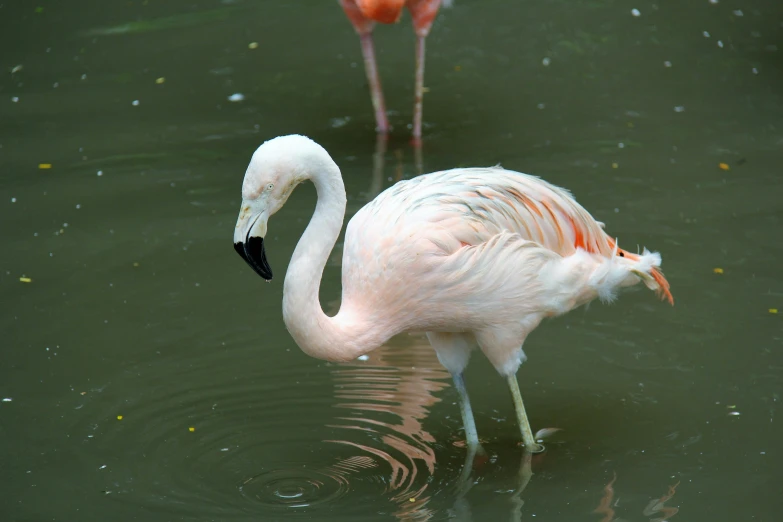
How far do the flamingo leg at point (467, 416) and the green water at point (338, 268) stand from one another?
63mm

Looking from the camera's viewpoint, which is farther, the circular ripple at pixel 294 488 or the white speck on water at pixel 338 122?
the white speck on water at pixel 338 122

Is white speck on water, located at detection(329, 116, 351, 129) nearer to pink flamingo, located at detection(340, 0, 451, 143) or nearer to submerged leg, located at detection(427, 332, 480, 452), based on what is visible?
pink flamingo, located at detection(340, 0, 451, 143)

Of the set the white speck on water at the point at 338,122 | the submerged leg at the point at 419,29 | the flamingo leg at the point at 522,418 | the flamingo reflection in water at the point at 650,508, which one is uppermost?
the submerged leg at the point at 419,29

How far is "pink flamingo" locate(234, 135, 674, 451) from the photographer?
11.8 ft

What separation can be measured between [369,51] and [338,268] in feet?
6.40

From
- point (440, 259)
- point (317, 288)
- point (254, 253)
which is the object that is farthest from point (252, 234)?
point (440, 259)

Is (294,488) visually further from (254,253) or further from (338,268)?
(338,268)

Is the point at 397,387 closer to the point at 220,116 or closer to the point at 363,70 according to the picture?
the point at 220,116

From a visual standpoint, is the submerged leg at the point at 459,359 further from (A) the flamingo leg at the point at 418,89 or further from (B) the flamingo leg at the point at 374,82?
(B) the flamingo leg at the point at 374,82

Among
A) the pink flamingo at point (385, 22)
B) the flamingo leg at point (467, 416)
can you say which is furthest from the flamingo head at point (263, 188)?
the pink flamingo at point (385, 22)

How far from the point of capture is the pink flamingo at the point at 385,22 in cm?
657

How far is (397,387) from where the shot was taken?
Answer: 4715 millimetres

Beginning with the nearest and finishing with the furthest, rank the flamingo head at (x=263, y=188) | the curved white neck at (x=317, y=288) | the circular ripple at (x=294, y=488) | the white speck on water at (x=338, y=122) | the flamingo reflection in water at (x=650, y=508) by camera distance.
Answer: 1. the flamingo head at (x=263, y=188)
2. the curved white neck at (x=317, y=288)
3. the flamingo reflection in water at (x=650, y=508)
4. the circular ripple at (x=294, y=488)
5. the white speck on water at (x=338, y=122)

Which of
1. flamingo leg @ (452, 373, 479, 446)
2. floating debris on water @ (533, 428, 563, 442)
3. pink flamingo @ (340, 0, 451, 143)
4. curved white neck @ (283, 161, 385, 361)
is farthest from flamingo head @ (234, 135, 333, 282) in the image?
pink flamingo @ (340, 0, 451, 143)
